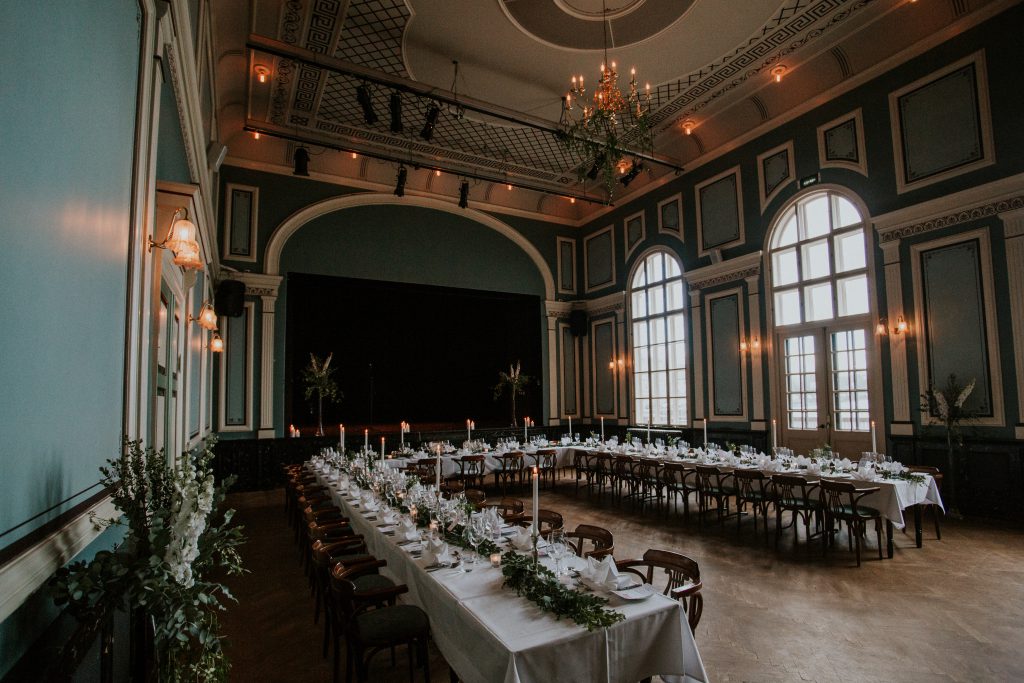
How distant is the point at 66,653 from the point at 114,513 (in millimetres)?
1668

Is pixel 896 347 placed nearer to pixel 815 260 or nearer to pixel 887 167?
→ pixel 815 260

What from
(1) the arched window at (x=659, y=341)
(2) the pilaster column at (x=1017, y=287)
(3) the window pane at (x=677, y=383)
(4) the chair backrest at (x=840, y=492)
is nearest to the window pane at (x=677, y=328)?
(1) the arched window at (x=659, y=341)

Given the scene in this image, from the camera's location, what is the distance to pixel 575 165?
12.6 meters

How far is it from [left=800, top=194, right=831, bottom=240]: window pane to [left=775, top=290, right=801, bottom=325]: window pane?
99 cm

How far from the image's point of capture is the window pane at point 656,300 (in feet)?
40.3

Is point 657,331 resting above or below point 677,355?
above

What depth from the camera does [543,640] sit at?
7.52 feet

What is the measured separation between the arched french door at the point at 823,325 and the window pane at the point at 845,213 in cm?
1

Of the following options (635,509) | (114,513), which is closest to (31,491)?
(114,513)

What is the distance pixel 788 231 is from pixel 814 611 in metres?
7.31

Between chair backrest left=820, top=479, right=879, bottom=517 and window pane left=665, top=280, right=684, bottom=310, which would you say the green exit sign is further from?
chair backrest left=820, top=479, right=879, bottom=517

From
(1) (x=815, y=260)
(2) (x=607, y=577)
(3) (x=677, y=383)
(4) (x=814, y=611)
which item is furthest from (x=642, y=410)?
(2) (x=607, y=577)

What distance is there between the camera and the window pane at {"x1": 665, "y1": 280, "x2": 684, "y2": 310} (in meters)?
11.9

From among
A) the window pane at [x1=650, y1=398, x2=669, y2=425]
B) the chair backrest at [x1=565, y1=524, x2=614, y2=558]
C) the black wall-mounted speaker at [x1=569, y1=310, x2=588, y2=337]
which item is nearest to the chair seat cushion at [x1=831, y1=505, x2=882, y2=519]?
the chair backrest at [x1=565, y1=524, x2=614, y2=558]
